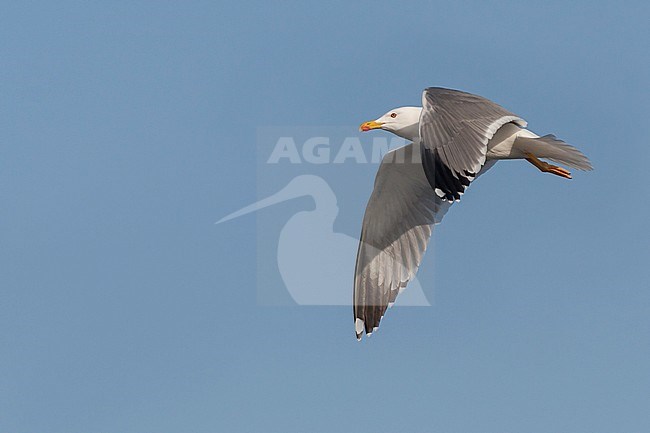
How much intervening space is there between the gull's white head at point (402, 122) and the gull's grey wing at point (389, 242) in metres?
0.76

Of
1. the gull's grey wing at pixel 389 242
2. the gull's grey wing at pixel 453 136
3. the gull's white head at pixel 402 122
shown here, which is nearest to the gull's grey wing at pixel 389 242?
the gull's grey wing at pixel 389 242

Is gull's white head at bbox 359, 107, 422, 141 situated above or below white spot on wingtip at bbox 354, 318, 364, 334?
above

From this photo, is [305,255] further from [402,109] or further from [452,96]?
[452,96]

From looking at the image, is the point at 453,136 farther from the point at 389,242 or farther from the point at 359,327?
the point at 359,327

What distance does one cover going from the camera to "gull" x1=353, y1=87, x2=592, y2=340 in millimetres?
9492

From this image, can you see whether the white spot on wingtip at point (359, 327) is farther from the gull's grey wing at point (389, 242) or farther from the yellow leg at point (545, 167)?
the yellow leg at point (545, 167)

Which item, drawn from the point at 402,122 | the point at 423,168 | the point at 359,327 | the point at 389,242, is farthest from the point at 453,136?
the point at 359,327

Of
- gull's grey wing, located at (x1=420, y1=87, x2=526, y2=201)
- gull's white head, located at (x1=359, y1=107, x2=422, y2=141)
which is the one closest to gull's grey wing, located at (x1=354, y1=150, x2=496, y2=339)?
gull's white head, located at (x1=359, y1=107, x2=422, y2=141)

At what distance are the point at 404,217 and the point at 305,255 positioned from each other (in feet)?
6.74

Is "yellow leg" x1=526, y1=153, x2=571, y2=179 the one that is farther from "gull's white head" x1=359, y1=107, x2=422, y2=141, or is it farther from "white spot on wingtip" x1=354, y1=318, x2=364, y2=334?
"white spot on wingtip" x1=354, y1=318, x2=364, y2=334

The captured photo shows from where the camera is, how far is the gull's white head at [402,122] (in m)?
11.3

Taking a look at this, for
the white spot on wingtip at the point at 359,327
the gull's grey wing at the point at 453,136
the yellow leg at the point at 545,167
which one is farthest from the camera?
the white spot on wingtip at the point at 359,327

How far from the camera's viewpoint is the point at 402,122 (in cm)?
1135

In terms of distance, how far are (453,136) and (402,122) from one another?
1803 millimetres
